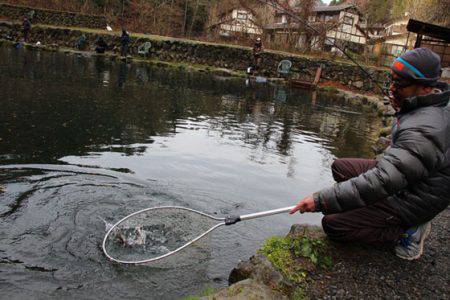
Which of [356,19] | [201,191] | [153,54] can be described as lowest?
[201,191]

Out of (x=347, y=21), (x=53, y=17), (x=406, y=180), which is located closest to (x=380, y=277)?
(x=406, y=180)

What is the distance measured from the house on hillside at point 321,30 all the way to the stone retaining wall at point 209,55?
2684 mm

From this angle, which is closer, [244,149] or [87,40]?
[244,149]

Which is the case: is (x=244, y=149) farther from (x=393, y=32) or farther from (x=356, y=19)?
(x=393, y=32)

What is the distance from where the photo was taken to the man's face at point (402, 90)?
141 inches

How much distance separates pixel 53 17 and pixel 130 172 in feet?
126

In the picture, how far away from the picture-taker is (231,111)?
15.4m

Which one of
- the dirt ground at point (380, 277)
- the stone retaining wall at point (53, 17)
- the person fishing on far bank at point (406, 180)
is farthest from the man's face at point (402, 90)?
the stone retaining wall at point (53, 17)

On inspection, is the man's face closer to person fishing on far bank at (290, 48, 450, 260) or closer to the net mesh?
person fishing on far bank at (290, 48, 450, 260)

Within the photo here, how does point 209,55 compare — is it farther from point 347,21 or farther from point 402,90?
point 402,90

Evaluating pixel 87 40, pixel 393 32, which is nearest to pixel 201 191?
pixel 87 40

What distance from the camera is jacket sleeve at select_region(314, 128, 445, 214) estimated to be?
3.27m

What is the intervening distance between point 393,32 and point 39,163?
249 feet

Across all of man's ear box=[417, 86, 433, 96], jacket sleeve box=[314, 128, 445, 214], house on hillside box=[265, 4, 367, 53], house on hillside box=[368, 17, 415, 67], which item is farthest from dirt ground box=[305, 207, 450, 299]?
house on hillside box=[265, 4, 367, 53]
